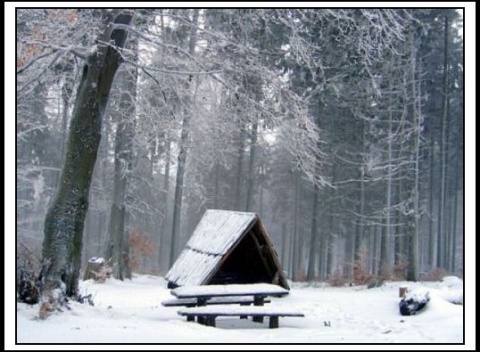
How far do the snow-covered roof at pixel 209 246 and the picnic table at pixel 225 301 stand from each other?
0.57 metres

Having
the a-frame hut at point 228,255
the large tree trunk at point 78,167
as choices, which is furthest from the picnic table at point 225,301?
the large tree trunk at point 78,167

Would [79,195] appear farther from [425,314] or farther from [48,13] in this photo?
[425,314]

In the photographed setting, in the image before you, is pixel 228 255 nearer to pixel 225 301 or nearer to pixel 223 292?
pixel 225 301

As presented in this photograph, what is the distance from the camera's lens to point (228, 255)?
11078 millimetres

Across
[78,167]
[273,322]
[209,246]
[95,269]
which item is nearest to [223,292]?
[273,322]

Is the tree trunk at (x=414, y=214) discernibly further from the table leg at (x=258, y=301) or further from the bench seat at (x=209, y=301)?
the table leg at (x=258, y=301)

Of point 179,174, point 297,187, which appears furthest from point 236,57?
point 297,187

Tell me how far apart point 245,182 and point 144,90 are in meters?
23.4

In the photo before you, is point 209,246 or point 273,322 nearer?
point 273,322

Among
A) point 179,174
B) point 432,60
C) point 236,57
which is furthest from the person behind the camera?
point 432,60

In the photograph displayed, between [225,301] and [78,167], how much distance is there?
168 inches

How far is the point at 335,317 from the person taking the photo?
11930 millimetres

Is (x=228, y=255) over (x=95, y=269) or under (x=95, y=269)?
over

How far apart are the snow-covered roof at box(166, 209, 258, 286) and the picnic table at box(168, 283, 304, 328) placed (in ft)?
1.86
